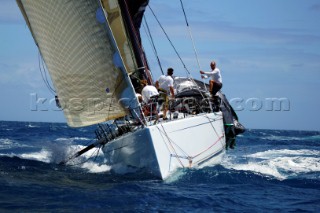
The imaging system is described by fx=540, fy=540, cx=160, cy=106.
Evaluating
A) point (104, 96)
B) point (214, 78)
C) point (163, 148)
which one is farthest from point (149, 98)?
point (214, 78)

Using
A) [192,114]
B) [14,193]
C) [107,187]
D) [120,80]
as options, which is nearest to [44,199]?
[14,193]

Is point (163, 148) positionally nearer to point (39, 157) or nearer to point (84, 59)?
point (84, 59)

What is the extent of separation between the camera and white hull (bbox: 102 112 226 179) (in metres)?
10.6

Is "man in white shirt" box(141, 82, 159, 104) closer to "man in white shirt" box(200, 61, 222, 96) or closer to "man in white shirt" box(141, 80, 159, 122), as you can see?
"man in white shirt" box(141, 80, 159, 122)

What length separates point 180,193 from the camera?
9.93 metres

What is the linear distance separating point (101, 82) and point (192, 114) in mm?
3054

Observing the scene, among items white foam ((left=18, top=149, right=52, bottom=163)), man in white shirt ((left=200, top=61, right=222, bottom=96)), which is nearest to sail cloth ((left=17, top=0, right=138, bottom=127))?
man in white shirt ((left=200, top=61, right=222, bottom=96))

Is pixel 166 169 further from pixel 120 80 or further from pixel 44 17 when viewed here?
pixel 44 17

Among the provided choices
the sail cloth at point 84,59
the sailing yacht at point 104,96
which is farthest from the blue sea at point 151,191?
the sail cloth at point 84,59

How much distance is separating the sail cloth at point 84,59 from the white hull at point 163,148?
0.88m

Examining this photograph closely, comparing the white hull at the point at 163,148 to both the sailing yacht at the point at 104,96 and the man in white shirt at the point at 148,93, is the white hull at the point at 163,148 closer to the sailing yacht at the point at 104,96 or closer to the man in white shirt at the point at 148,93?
the sailing yacht at the point at 104,96

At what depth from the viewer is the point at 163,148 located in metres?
10.7

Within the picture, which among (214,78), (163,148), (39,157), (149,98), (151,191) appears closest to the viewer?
(151,191)

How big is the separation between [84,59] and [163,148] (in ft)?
9.12
